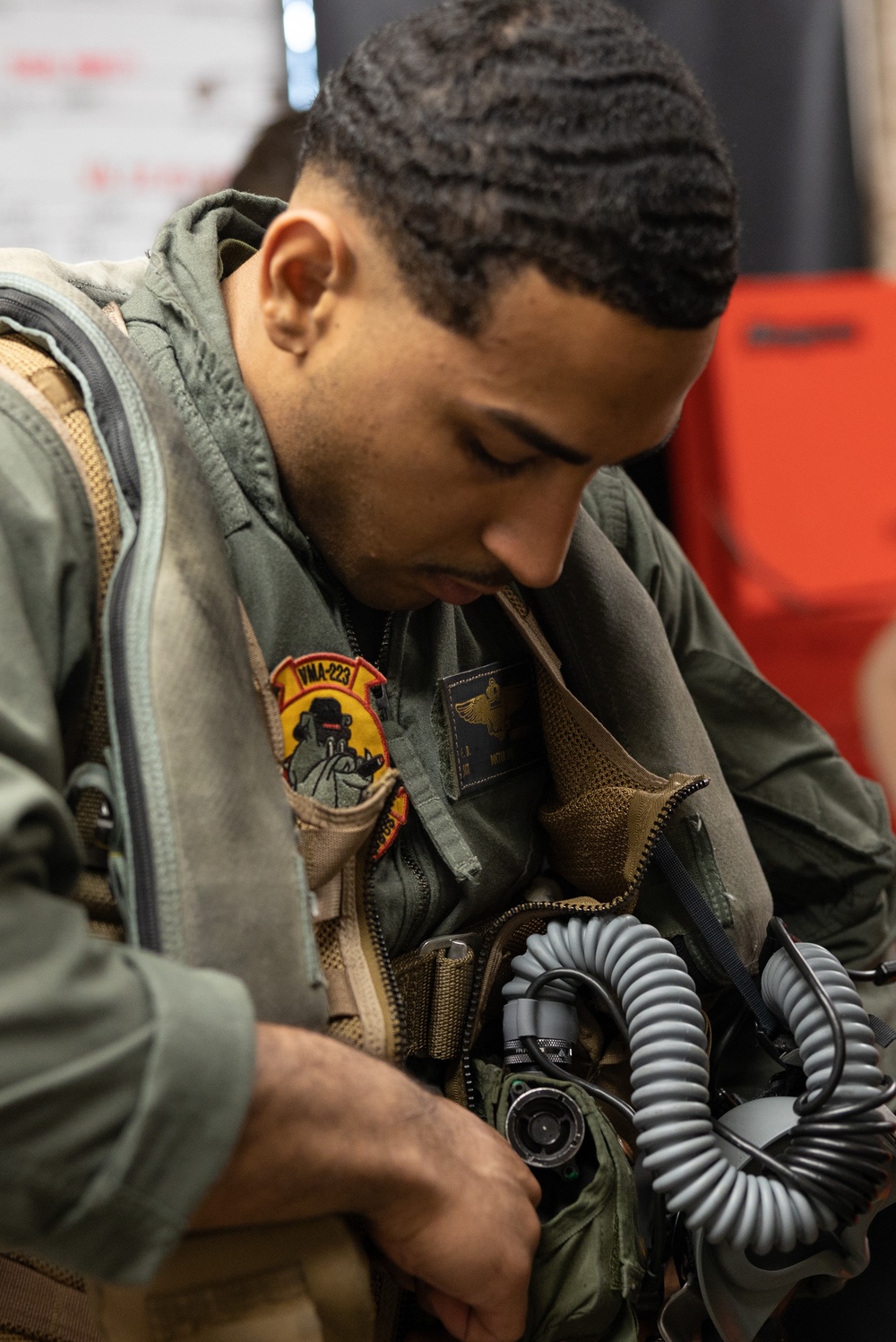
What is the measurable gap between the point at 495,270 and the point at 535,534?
20 cm

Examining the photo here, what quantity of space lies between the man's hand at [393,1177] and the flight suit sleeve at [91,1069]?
0.04 meters

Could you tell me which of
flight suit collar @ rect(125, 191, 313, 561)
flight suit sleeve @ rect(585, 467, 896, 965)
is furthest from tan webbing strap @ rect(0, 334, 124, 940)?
flight suit sleeve @ rect(585, 467, 896, 965)

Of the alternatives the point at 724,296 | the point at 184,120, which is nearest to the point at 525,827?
the point at 724,296

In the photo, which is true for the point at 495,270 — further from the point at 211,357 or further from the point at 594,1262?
the point at 594,1262

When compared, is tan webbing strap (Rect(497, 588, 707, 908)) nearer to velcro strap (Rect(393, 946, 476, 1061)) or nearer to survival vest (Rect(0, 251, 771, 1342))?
survival vest (Rect(0, 251, 771, 1342))

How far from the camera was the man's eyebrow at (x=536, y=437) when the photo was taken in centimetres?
82

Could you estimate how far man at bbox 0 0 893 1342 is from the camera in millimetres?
657

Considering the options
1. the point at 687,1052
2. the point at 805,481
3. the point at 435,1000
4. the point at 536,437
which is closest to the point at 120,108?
the point at 805,481

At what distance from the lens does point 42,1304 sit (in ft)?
2.82

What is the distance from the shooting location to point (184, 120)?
90.4 inches

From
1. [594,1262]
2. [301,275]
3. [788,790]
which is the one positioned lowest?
[594,1262]

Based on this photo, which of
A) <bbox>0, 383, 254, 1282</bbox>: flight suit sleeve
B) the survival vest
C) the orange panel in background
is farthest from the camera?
the orange panel in background

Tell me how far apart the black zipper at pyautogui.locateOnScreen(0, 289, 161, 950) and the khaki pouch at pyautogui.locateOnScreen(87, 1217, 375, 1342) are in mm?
193

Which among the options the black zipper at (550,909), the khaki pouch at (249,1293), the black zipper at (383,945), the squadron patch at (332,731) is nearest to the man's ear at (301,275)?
the squadron patch at (332,731)
